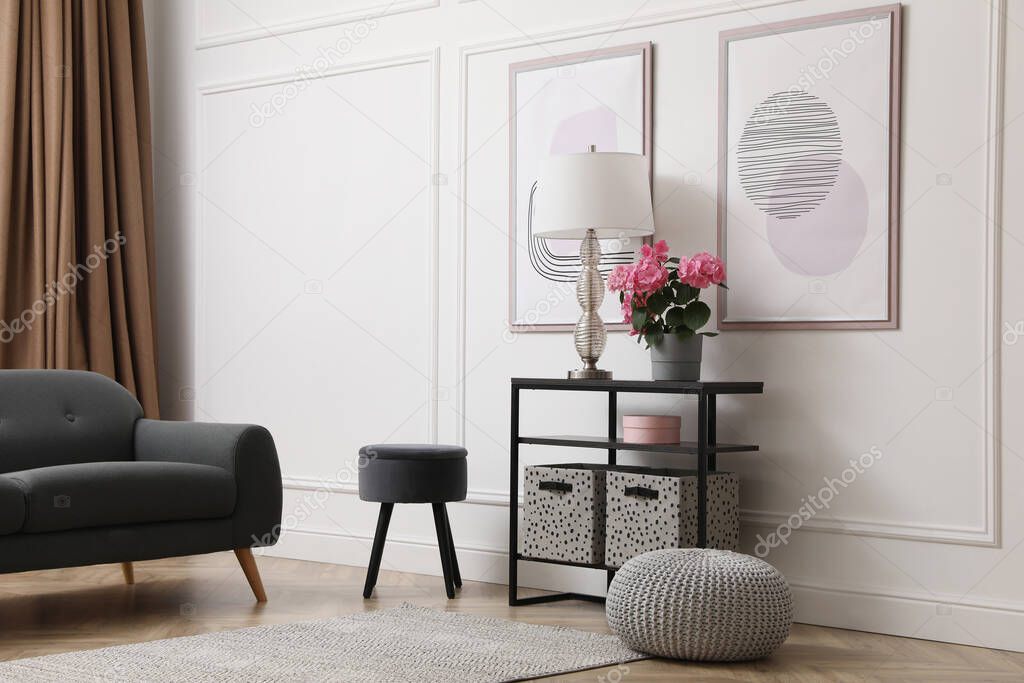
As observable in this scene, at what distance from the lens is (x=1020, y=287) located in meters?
3.21

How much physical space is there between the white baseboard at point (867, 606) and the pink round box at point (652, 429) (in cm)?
60

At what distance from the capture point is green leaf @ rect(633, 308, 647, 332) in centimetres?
357

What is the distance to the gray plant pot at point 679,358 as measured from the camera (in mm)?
3523

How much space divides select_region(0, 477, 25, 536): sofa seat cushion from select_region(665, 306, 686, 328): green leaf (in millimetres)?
1905

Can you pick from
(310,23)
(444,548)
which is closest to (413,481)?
(444,548)

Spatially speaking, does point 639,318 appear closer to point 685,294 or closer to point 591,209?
point 685,294

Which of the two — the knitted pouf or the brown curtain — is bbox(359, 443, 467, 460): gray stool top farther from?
the brown curtain

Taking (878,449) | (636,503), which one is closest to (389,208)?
(636,503)

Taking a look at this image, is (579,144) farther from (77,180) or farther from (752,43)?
(77,180)

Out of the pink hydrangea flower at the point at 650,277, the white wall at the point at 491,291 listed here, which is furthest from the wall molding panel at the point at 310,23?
the pink hydrangea flower at the point at 650,277

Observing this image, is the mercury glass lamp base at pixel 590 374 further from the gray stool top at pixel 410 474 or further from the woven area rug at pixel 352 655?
the woven area rug at pixel 352 655

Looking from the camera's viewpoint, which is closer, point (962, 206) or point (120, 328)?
point (962, 206)

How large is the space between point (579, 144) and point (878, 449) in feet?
4.77

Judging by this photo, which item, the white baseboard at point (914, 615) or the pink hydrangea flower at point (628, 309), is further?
the pink hydrangea flower at point (628, 309)
